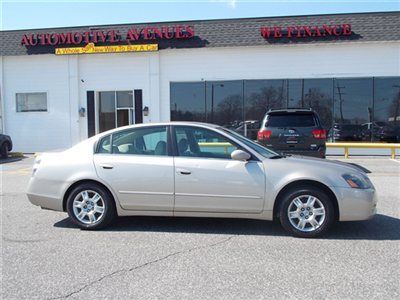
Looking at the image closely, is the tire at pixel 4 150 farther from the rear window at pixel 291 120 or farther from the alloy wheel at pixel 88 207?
the alloy wheel at pixel 88 207

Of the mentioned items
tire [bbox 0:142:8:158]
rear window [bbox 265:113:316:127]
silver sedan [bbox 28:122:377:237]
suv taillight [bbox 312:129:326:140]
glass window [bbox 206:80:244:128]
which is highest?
glass window [bbox 206:80:244:128]

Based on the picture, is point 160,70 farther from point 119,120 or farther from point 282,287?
point 282,287

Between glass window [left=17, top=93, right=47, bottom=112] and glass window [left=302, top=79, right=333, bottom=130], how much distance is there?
12.7 m

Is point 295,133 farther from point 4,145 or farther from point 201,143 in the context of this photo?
point 4,145

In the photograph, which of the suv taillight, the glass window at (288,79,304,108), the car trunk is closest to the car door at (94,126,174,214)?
the car trunk

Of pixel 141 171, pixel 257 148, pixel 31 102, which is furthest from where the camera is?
pixel 31 102

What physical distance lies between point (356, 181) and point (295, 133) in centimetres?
484

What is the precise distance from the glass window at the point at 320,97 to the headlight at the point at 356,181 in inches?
547

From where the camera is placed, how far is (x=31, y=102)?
21609 millimetres

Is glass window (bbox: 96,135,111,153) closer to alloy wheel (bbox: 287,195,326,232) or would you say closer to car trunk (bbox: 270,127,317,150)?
alloy wheel (bbox: 287,195,326,232)

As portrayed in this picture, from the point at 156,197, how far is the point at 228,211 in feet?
3.31

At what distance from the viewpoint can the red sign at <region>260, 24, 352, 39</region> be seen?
18.5 meters

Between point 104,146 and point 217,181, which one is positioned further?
point 104,146

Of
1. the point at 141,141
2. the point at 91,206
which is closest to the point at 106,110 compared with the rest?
→ the point at 141,141
